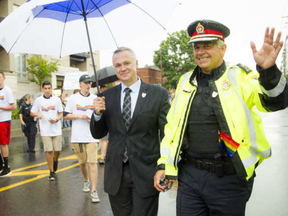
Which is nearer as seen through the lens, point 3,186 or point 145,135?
point 145,135

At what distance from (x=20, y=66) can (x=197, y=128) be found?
26.0 metres

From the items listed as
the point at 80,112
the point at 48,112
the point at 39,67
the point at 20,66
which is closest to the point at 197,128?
the point at 80,112

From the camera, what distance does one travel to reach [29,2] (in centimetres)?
311

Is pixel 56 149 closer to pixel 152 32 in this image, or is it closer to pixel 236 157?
pixel 152 32

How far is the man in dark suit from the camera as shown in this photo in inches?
119

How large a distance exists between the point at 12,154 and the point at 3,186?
408 centimetres

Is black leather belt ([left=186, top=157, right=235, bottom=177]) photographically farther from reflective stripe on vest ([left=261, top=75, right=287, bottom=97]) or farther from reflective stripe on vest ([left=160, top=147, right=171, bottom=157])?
reflective stripe on vest ([left=261, top=75, right=287, bottom=97])

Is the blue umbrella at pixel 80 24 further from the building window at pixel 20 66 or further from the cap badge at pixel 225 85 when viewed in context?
the building window at pixel 20 66

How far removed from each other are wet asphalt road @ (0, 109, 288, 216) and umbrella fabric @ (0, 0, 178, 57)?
2487 millimetres

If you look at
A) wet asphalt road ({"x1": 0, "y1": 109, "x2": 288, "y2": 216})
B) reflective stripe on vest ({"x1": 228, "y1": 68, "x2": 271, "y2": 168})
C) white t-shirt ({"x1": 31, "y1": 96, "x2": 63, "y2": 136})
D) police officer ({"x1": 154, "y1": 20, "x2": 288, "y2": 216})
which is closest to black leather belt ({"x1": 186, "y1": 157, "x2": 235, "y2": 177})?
police officer ({"x1": 154, "y1": 20, "x2": 288, "y2": 216})

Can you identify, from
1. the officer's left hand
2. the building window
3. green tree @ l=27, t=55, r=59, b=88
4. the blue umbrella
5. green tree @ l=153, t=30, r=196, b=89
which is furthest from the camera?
green tree @ l=153, t=30, r=196, b=89

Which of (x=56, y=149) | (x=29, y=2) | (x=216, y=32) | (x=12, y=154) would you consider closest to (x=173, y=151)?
(x=216, y=32)

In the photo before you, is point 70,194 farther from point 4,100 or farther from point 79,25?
point 79,25

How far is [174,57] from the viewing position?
62188 mm
